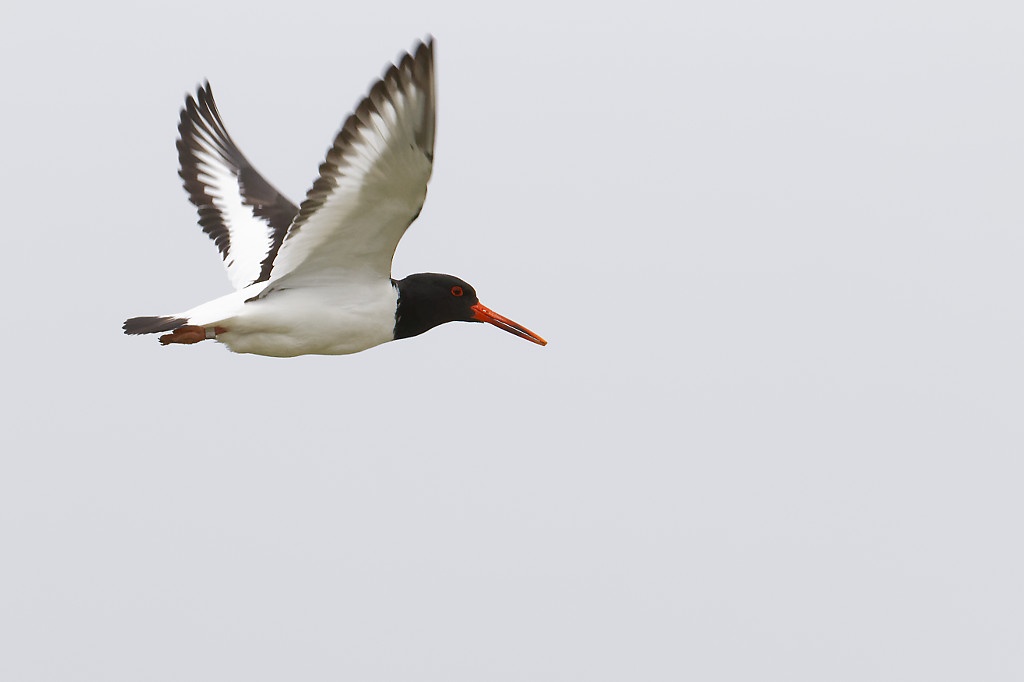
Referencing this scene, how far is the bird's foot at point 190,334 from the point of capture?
9.15 meters

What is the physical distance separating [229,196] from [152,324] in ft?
9.40

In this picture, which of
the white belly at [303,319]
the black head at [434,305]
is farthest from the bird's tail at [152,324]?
the black head at [434,305]

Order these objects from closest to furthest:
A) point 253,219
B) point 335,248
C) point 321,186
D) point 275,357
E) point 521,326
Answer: point 321,186 < point 335,248 < point 275,357 < point 521,326 < point 253,219

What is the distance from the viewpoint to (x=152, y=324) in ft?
30.0

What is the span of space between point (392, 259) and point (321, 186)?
→ 1062 millimetres

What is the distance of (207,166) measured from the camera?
39.5 ft

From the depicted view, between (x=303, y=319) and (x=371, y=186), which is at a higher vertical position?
(x=371, y=186)

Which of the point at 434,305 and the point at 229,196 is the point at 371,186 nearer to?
the point at 434,305

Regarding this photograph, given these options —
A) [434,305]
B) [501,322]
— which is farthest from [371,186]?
[501,322]

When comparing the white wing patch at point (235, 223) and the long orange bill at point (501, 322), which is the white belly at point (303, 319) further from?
the white wing patch at point (235, 223)

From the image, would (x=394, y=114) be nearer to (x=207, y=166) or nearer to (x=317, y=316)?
(x=317, y=316)

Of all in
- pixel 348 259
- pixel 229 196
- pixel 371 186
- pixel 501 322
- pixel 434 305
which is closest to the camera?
pixel 371 186

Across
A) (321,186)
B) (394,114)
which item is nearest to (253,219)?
(321,186)

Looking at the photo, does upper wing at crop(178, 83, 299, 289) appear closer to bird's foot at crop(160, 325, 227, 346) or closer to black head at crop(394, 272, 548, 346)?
bird's foot at crop(160, 325, 227, 346)
